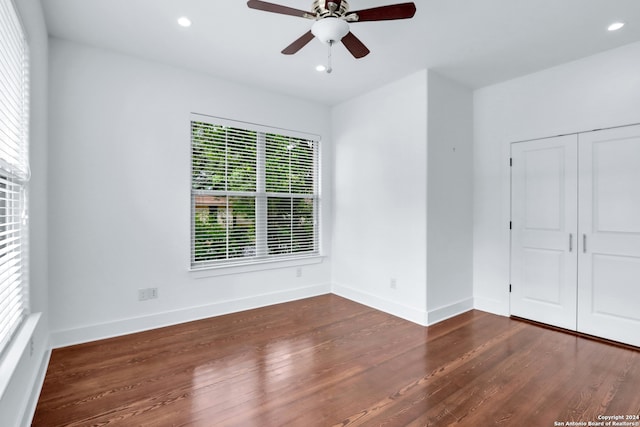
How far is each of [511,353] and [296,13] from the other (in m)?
3.18

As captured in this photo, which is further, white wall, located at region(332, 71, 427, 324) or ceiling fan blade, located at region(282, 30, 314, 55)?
white wall, located at region(332, 71, 427, 324)

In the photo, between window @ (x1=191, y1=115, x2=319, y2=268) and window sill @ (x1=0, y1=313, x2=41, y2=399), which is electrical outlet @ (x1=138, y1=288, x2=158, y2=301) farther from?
window sill @ (x1=0, y1=313, x2=41, y2=399)

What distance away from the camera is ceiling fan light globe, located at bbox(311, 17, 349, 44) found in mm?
2057

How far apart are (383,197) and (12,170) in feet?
11.1

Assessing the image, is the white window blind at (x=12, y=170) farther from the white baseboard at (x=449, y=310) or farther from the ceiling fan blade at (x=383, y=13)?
the white baseboard at (x=449, y=310)

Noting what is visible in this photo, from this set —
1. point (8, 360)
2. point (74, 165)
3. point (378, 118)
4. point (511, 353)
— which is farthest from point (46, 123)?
point (511, 353)

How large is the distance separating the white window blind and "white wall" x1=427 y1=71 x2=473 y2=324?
338 centimetres

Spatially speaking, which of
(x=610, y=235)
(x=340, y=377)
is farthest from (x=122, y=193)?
(x=610, y=235)

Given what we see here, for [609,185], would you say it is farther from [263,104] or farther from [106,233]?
[106,233]

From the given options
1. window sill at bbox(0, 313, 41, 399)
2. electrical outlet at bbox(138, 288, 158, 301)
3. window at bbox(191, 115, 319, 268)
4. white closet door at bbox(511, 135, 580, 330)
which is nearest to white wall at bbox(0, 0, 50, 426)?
window sill at bbox(0, 313, 41, 399)

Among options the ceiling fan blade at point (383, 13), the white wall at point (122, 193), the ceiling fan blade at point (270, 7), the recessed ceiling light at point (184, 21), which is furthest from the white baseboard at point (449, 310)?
the recessed ceiling light at point (184, 21)

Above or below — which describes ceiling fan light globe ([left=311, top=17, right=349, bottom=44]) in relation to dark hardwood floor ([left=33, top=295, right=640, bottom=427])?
above

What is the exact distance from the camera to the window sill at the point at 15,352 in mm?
1485

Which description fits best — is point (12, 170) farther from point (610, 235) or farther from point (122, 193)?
point (610, 235)
